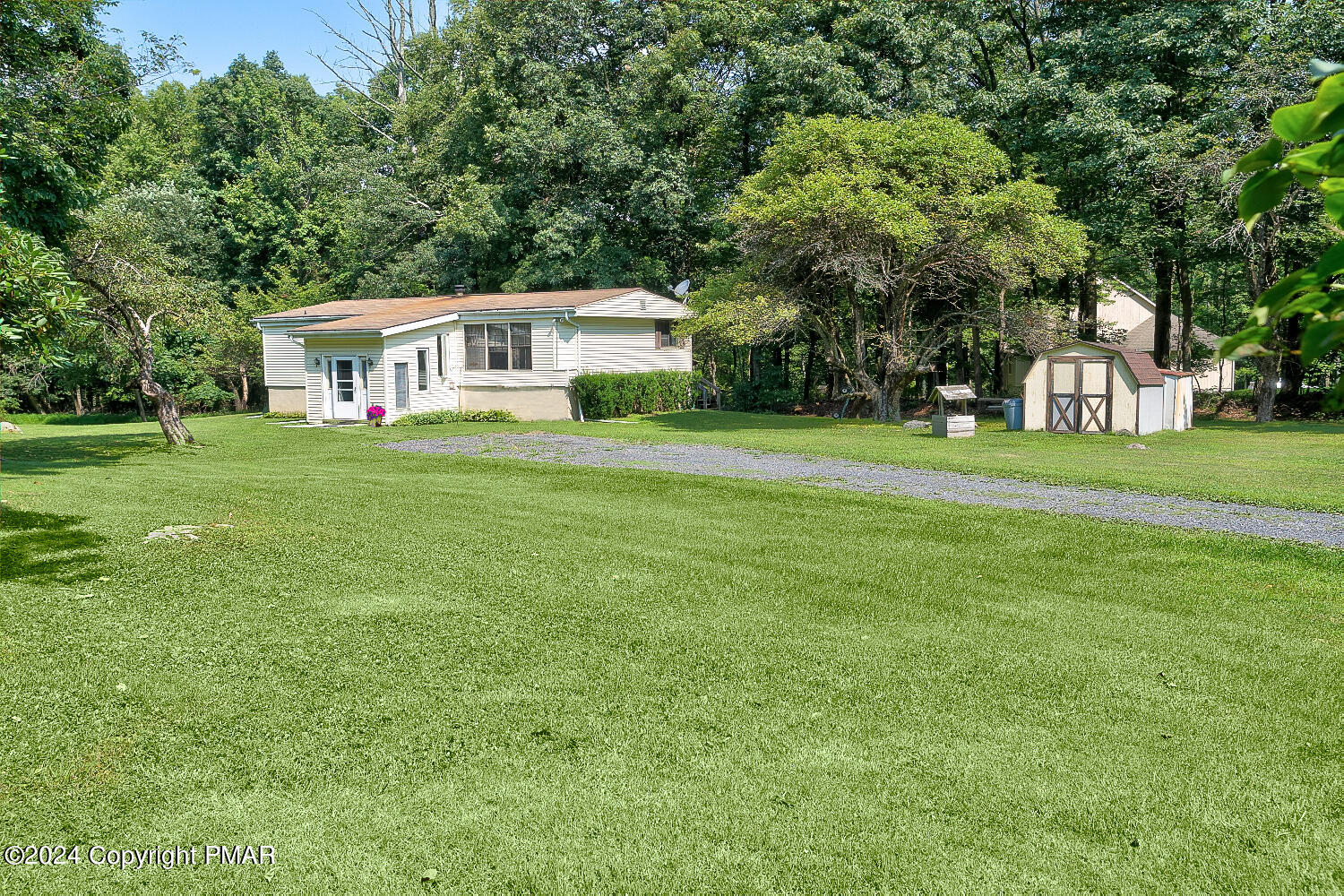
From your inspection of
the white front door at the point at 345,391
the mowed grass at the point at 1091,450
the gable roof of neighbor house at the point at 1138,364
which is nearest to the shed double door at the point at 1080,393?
the gable roof of neighbor house at the point at 1138,364

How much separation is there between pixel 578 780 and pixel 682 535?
197 inches

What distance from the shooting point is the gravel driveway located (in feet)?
30.1

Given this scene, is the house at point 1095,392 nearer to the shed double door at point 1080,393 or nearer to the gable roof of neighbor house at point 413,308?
the shed double door at point 1080,393

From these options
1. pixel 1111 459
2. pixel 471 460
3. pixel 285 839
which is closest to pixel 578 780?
pixel 285 839

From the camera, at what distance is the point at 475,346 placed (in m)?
26.0

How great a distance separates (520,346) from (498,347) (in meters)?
0.68

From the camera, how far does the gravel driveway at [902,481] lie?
9.18m

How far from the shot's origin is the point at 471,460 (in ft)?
49.0

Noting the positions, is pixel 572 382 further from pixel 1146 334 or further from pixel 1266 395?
pixel 1146 334

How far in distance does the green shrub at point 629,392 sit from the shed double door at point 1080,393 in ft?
35.6

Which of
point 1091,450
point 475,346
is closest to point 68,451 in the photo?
point 475,346

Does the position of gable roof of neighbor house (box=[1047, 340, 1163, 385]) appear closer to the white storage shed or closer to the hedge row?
the white storage shed

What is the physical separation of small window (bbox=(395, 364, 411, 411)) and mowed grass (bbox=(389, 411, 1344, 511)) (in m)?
1.87

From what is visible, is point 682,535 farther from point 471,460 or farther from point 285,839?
point 471,460
